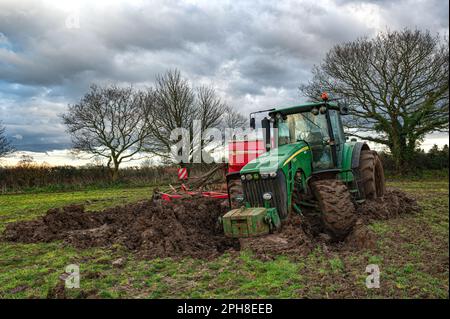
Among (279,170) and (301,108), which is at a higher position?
(301,108)

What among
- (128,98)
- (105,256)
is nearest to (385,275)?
(105,256)

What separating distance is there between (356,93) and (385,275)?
2178 centimetres

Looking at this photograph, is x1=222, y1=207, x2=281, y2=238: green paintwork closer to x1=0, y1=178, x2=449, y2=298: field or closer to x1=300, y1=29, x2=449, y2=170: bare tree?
x1=0, y1=178, x2=449, y2=298: field

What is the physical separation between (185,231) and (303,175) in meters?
2.53

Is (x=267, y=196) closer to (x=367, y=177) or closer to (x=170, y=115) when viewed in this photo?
(x=367, y=177)

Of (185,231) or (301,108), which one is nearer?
(185,231)

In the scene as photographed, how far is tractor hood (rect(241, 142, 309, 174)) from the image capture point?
263 inches

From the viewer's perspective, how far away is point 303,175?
25.1 feet

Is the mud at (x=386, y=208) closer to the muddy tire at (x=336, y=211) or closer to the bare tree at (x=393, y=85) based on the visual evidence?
the muddy tire at (x=336, y=211)

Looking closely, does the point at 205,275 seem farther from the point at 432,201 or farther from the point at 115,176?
the point at 115,176

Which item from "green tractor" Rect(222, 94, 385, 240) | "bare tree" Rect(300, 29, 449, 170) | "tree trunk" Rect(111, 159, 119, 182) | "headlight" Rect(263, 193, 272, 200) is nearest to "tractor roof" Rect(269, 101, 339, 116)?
"green tractor" Rect(222, 94, 385, 240)

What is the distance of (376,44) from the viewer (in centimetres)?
2409

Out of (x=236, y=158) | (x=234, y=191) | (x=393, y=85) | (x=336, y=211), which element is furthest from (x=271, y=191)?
(x=393, y=85)

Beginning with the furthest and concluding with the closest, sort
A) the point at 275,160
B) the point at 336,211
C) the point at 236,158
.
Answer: the point at 236,158
the point at 275,160
the point at 336,211
